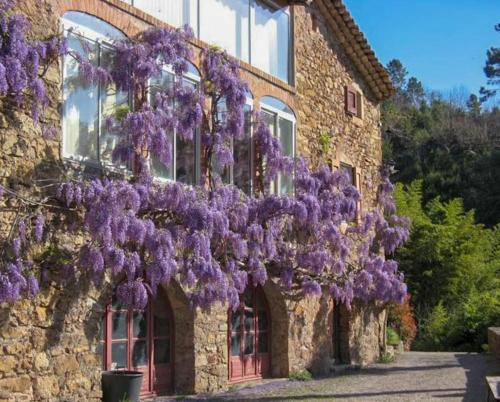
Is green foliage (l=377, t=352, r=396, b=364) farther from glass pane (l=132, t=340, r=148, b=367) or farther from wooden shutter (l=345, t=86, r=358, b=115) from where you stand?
glass pane (l=132, t=340, r=148, b=367)

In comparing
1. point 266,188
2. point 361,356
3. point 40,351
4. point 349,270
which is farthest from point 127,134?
point 361,356

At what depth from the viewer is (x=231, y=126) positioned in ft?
38.4

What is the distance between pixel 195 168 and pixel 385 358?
7705mm

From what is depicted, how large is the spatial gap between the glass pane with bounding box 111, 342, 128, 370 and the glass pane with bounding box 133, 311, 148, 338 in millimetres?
296

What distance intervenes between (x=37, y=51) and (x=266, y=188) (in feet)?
17.3

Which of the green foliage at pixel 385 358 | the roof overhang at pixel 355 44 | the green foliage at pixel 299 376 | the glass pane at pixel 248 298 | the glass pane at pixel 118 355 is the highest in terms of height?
the roof overhang at pixel 355 44

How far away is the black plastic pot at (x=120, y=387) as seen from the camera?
9.69m

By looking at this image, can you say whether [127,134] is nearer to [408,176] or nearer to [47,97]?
[47,97]

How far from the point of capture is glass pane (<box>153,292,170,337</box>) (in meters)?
11.4

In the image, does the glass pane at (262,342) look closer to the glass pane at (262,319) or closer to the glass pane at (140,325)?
the glass pane at (262,319)

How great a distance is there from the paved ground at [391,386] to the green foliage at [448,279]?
15.2 ft

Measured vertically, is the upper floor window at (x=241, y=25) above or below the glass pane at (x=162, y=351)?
above

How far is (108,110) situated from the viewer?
10.3m

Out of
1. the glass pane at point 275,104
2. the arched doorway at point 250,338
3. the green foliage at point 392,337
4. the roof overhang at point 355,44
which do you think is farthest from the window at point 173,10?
the green foliage at point 392,337
